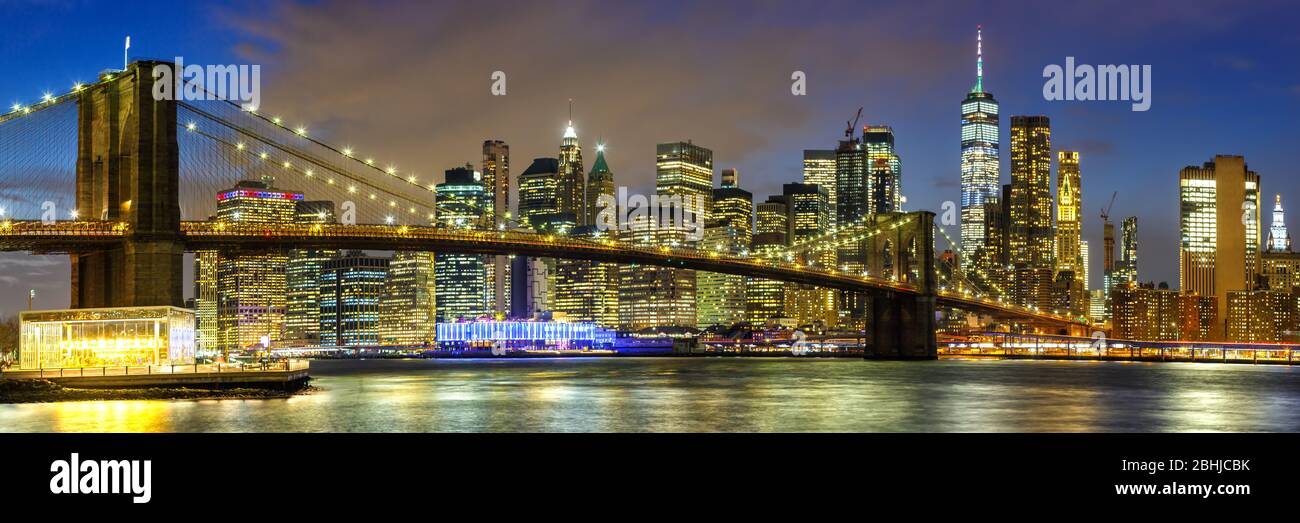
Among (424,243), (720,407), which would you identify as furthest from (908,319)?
(720,407)

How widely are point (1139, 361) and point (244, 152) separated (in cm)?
8492

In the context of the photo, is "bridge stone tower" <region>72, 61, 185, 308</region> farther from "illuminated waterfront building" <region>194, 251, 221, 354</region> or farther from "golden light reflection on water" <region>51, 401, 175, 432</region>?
"illuminated waterfront building" <region>194, 251, 221, 354</region>

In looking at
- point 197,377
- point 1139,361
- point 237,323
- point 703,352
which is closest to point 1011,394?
point 197,377

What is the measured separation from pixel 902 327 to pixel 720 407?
182 ft

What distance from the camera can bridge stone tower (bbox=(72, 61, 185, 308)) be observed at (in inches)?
1988

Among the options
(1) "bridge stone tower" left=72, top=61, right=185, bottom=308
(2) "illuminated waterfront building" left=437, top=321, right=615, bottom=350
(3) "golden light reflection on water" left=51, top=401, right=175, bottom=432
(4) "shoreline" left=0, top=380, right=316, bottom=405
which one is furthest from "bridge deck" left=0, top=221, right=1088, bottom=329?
(2) "illuminated waterfront building" left=437, top=321, right=615, bottom=350

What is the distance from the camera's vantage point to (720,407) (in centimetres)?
4484

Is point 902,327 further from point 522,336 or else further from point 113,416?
point 522,336

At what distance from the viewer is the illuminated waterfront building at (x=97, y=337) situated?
47812 millimetres

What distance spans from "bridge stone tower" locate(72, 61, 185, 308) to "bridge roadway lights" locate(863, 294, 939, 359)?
58014 mm

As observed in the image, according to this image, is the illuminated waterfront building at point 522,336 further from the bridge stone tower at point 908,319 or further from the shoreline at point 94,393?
the shoreline at point 94,393

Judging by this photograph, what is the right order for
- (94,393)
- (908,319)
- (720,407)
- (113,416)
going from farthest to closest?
(908,319) → (720,407) → (94,393) → (113,416)

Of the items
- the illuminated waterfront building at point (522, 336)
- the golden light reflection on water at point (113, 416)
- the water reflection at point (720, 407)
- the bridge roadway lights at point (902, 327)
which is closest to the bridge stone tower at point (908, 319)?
the bridge roadway lights at point (902, 327)
